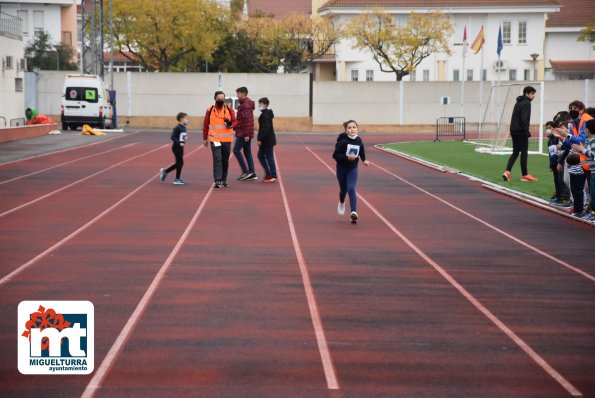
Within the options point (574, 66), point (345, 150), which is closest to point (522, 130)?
point (345, 150)

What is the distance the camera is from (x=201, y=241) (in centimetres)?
1411

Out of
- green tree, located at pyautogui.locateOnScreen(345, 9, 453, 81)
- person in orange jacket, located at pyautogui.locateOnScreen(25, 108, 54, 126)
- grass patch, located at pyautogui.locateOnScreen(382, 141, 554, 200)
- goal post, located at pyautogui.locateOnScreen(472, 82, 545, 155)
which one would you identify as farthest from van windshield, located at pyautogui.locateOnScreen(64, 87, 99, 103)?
green tree, located at pyautogui.locateOnScreen(345, 9, 453, 81)

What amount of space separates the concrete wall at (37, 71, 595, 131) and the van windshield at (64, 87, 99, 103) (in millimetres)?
9487

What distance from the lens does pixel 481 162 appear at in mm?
30250

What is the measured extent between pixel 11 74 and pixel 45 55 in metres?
27.8

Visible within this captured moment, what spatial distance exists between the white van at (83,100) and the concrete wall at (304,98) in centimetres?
910

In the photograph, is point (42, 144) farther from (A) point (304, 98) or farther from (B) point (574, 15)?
(B) point (574, 15)

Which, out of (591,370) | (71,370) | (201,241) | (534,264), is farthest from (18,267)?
(591,370)

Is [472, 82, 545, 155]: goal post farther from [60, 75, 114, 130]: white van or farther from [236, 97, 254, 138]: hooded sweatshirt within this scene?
[60, 75, 114, 130]: white van

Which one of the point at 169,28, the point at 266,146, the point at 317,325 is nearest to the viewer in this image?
the point at 317,325

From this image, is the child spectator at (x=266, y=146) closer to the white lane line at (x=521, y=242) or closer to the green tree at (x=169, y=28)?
the white lane line at (x=521, y=242)

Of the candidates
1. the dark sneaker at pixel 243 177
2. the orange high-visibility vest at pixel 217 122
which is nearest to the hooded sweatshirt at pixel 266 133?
the dark sneaker at pixel 243 177

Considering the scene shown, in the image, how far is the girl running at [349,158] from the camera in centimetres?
1630

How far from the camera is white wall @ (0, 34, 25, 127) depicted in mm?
48688
